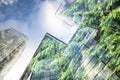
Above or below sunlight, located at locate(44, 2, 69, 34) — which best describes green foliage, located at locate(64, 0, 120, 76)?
above

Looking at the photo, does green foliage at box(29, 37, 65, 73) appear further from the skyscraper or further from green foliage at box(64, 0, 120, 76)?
green foliage at box(64, 0, 120, 76)

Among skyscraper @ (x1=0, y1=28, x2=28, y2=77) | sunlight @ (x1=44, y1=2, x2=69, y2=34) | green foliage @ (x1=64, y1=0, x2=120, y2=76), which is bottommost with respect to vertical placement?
skyscraper @ (x1=0, y1=28, x2=28, y2=77)

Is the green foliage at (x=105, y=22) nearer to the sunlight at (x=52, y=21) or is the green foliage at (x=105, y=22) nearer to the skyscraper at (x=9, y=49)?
the sunlight at (x=52, y=21)

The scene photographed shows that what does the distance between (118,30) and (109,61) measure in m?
0.46

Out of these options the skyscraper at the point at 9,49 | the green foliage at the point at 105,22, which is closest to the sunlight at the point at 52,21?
the green foliage at the point at 105,22

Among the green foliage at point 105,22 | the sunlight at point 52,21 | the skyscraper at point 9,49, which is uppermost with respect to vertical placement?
the green foliage at point 105,22

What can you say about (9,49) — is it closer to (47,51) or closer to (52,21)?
(47,51)

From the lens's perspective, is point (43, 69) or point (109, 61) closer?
point (109, 61)

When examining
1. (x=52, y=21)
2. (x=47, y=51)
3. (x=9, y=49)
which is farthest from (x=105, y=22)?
(x=9, y=49)

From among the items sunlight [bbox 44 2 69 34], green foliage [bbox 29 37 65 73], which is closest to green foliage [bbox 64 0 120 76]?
sunlight [bbox 44 2 69 34]

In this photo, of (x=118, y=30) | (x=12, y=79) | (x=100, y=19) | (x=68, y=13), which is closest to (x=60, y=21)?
(x=68, y=13)

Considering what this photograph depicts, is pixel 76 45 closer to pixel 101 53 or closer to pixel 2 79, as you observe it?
pixel 101 53

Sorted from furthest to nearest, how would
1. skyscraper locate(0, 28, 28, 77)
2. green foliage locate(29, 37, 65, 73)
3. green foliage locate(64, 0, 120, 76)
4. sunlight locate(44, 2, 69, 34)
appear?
green foliage locate(29, 37, 65, 73)
skyscraper locate(0, 28, 28, 77)
sunlight locate(44, 2, 69, 34)
green foliage locate(64, 0, 120, 76)

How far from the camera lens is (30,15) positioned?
3896mm
